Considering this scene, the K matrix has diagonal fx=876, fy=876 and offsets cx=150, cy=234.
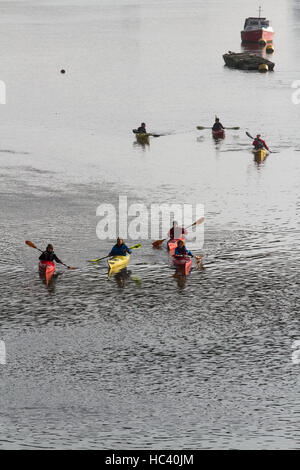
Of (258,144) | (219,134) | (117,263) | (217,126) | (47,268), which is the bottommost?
(47,268)

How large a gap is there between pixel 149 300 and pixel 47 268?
7763mm

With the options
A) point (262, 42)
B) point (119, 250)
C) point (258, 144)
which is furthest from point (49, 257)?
point (262, 42)

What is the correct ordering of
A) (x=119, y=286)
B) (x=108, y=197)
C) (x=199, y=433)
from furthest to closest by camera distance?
(x=108, y=197) → (x=119, y=286) → (x=199, y=433)

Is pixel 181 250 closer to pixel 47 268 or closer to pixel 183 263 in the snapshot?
pixel 183 263

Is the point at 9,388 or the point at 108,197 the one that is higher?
the point at 108,197

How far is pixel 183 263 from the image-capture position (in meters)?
59.0

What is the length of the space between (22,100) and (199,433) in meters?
100

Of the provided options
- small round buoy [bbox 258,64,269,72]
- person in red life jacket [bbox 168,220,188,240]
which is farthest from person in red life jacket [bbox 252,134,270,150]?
small round buoy [bbox 258,64,269,72]

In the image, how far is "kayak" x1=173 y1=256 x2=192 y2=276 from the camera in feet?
192

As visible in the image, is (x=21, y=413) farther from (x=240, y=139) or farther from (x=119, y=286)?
(x=240, y=139)

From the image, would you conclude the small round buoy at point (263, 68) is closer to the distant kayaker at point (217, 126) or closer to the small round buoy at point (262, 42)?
the small round buoy at point (262, 42)

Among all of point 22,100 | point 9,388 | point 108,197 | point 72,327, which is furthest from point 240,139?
point 9,388

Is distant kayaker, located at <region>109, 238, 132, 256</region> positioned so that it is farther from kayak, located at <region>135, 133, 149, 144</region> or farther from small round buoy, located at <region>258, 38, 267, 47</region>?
small round buoy, located at <region>258, 38, 267, 47</region>

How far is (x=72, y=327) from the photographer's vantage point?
164 feet
